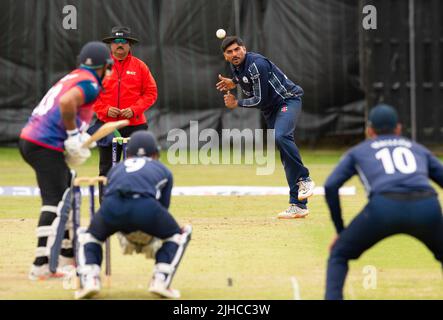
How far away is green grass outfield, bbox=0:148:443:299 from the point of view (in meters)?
9.27

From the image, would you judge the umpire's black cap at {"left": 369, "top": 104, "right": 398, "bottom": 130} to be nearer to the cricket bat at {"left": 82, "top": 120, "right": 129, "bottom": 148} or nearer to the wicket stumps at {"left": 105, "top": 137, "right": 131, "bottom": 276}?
the cricket bat at {"left": 82, "top": 120, "right": 129, "bottom": 148}

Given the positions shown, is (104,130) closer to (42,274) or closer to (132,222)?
(132,222)

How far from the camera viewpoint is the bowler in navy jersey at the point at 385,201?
26.2 ft

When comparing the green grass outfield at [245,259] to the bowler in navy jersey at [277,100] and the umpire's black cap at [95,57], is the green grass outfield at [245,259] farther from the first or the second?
the umpire's black cap at [95,57]

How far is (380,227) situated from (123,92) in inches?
270

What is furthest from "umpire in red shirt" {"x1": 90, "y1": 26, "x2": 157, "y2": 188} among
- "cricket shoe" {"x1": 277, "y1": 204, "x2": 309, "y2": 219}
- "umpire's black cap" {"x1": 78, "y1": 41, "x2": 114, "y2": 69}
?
"umpire's black cap" {"x1": 78, "y1": 41, "x2": 114, "y2": 69}

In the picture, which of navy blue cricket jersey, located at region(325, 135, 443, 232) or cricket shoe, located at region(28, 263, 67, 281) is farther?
cricket shoe, located at region(28, 263, 67, 281)

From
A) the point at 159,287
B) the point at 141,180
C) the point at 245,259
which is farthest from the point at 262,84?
the point at 159,287

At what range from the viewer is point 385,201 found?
7.99m

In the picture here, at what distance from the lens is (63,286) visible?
9.47 meters

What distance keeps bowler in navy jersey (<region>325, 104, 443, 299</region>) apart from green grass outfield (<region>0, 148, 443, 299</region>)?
3.07 feet

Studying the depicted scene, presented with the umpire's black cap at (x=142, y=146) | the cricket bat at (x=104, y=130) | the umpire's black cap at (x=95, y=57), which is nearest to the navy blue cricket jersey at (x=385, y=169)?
the umpire's black cap at (x=142, y=146)

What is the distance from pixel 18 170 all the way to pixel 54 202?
1120 cm

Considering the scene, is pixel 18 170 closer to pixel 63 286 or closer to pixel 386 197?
pixel 63 286
